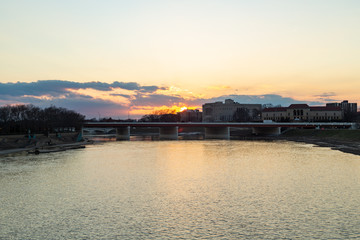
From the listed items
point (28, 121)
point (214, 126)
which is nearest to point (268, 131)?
point (214, 126)

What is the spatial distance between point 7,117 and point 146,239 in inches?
3551

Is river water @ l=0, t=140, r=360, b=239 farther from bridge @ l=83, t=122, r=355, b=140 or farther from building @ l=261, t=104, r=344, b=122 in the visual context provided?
building @ l=261, t=104, r=344, b=122

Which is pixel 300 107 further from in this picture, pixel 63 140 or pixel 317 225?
pixel 317 225

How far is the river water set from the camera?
17469 millimetres

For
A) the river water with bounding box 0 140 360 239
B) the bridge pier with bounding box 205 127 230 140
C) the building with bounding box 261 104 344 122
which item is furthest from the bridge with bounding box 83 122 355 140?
the river water with bounding box 0 140 360 239

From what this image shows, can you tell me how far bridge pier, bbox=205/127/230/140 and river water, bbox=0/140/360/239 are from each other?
87223 millimetres

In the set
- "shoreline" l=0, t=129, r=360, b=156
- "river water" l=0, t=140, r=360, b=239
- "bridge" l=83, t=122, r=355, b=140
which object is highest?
"bridge" l=83, t=122, r=355, b=140

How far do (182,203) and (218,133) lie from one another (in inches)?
4261

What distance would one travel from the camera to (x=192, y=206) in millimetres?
22516

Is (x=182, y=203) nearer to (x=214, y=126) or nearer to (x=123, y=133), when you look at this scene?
(x=214, y=126)

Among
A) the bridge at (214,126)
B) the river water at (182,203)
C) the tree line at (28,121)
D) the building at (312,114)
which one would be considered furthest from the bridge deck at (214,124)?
the river water at (182,203)

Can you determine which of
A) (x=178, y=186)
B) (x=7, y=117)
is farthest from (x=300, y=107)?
(x=178, y=186)

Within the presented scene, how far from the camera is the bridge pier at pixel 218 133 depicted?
127 m

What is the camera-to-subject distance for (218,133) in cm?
13038
